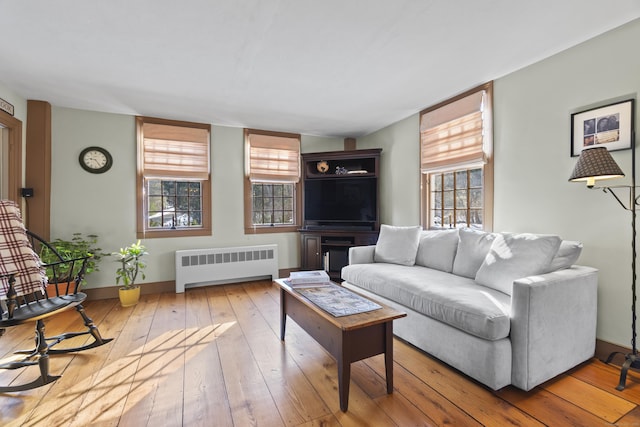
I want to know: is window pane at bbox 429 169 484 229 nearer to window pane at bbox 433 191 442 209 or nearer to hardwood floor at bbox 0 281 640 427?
window pane at bbox 433 191 442 209

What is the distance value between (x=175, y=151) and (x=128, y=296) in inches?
77.9

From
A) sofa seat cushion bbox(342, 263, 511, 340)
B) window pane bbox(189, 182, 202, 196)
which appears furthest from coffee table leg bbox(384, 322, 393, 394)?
window pane bbox(189, 182, 202, 196)

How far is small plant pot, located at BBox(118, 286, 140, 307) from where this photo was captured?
348cm

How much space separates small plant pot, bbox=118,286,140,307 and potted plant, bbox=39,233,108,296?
1.38ft

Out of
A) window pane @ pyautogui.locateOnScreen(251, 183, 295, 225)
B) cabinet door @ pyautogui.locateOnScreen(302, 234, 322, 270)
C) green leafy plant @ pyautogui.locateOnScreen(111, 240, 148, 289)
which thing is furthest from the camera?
window pane @ pyautogui.locateOnScreen(251, 183, 295, 225)

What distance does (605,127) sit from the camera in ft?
7.17

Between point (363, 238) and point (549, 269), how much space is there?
8.08ft

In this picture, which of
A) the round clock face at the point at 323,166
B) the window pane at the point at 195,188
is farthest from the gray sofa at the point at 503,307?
the window pane at the point at 195,188

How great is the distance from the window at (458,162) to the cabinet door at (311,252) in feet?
5.35

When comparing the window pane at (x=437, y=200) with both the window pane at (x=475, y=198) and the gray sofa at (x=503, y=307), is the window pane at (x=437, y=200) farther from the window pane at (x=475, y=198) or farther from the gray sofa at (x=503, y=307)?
the gray sofa at (x=503, y=307)

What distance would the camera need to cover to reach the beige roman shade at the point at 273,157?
4582 mm

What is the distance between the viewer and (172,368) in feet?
6.91

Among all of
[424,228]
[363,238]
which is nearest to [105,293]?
[363,238]

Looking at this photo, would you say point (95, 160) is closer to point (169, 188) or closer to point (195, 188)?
point (169, 188)
